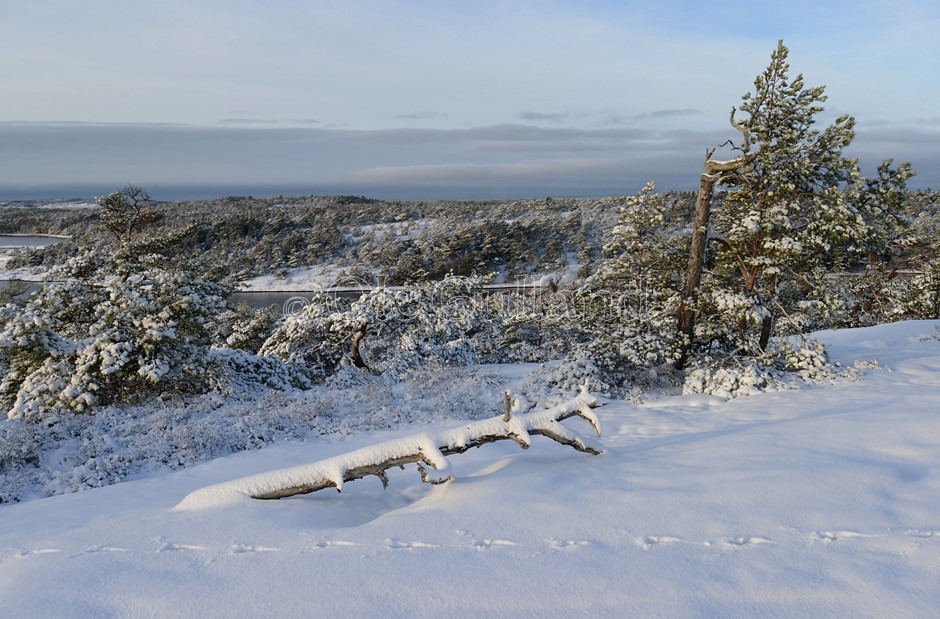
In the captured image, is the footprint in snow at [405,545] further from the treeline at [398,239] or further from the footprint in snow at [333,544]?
the treeline at [398,239]

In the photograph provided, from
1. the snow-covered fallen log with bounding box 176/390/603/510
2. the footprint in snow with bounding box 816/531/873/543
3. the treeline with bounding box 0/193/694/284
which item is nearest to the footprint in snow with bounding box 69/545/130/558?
the snow-covered fallen log with bounding box 176/390/603/510

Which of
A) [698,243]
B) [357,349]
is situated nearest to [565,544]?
[698,243]

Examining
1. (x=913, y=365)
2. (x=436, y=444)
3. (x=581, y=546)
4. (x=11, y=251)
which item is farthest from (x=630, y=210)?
(x=11, y=251)

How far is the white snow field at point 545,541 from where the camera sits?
11.5 feet

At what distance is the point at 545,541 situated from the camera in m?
4.33

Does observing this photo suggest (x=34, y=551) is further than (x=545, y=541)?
Yes

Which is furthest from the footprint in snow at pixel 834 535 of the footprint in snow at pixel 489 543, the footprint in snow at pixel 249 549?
the footprint in snow at pixel 249 549

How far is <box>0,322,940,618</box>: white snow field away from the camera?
351cm

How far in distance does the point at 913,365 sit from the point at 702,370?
201 inches

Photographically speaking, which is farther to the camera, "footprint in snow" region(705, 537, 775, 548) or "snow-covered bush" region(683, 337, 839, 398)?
"snow-covered bush" region(683, 337, 839, 398)

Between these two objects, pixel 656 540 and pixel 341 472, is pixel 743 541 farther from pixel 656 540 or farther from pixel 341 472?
pixel 341 472

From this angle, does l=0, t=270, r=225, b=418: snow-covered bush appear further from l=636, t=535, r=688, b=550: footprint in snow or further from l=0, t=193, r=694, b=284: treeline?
l=0, t=193, r=694, b=284: treeline

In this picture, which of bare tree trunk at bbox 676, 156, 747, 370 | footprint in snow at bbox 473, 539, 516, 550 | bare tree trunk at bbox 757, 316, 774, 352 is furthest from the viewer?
bare tree trunk at bbox 757, 316, 774, 352

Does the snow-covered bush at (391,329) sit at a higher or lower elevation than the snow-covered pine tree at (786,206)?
lower
